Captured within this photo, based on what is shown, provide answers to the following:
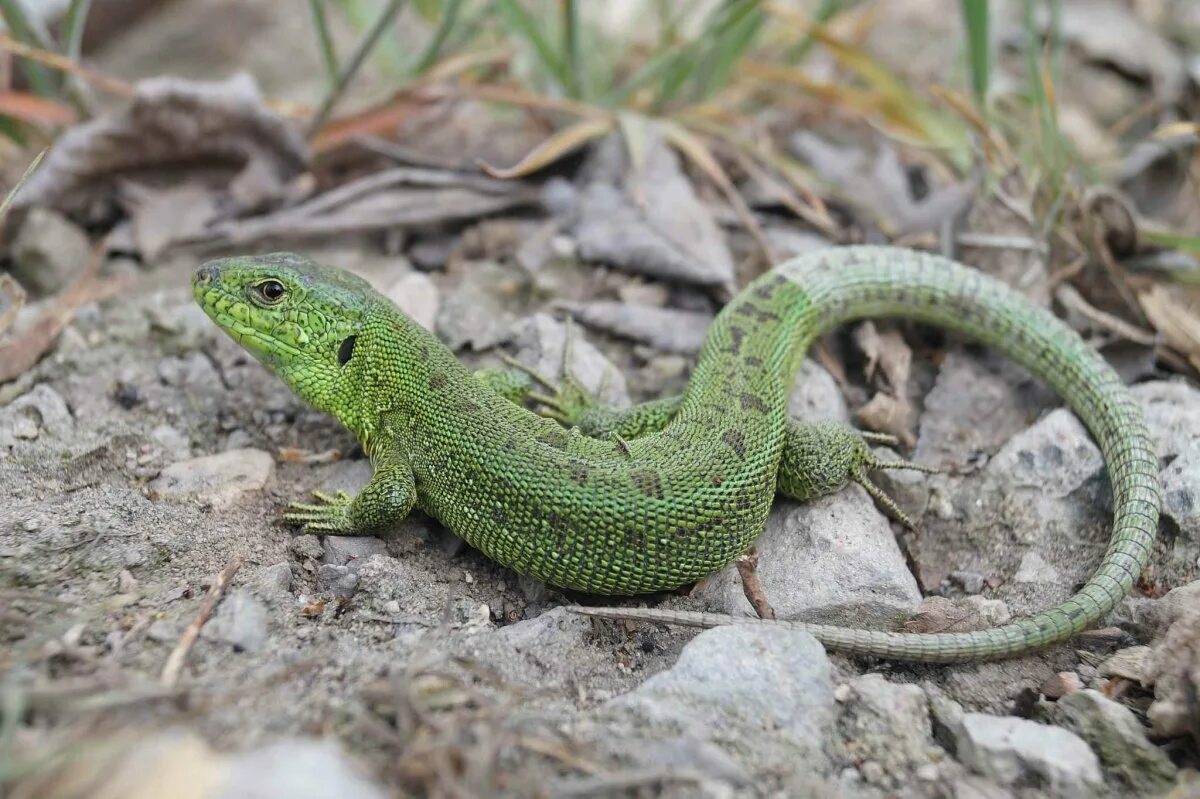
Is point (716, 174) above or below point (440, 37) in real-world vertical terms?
below

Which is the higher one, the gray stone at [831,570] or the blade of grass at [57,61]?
the blade of grass at [57,61]

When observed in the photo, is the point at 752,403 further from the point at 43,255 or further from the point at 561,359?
the point at 43,255

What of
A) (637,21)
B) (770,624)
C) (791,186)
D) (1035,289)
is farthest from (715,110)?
(770,624)

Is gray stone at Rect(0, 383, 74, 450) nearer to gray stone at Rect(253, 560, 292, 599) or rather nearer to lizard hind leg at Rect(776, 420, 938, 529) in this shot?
gray stone at Rect(253, 560, 292, 599)

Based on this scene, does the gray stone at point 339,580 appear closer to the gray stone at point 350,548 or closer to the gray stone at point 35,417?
the gray stone at point 350,548

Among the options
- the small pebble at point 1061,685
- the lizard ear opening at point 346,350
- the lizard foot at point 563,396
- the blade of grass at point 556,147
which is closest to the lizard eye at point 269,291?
the lizard ear opening at point 346,350

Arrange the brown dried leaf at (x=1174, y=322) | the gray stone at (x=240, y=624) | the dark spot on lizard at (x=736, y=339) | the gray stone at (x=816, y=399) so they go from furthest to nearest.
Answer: the brown dried leaf at (x=1174, y=322) < the gray stone at (x=816, y=399) < the dark spot on lizard at (x=736, y=339) < the gray stone at (x=240, y=624)

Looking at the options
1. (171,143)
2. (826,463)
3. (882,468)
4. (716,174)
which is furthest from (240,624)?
(716,174)

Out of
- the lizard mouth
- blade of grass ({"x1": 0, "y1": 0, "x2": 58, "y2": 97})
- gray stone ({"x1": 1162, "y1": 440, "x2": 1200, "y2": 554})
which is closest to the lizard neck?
the lizard mouth
